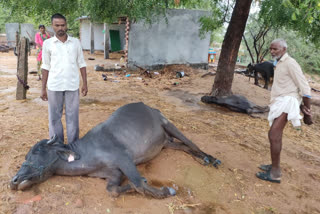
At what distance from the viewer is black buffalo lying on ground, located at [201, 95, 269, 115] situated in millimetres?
7039

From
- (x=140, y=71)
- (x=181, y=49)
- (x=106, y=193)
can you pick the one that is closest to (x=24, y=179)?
(x=106, y=193)

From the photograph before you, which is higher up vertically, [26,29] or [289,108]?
[26,29]

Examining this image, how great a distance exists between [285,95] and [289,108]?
20 cm

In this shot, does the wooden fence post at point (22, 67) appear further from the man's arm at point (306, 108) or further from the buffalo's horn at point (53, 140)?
the man's arm at point (306, 108)

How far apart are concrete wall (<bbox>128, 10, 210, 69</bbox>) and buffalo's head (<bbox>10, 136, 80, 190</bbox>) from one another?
9.90 meters

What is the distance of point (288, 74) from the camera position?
317 centimetres

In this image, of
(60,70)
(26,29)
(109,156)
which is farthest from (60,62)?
(26,29)

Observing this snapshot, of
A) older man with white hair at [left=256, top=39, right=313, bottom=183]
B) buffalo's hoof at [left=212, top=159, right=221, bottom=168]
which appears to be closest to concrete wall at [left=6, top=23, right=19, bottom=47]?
buffalo's hoof at [left=212, top=159, right=221, bottom=168]

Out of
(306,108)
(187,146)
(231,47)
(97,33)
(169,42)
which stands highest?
(97,33)

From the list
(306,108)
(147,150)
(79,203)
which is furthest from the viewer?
(147,150)

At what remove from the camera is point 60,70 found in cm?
328

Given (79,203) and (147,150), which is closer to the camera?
(79,203)

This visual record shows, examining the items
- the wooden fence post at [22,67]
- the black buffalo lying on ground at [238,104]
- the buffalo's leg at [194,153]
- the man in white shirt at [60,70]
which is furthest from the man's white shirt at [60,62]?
the black buffalo lying on ground at [238,104]

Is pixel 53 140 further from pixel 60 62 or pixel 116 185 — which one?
pixel 60 62
